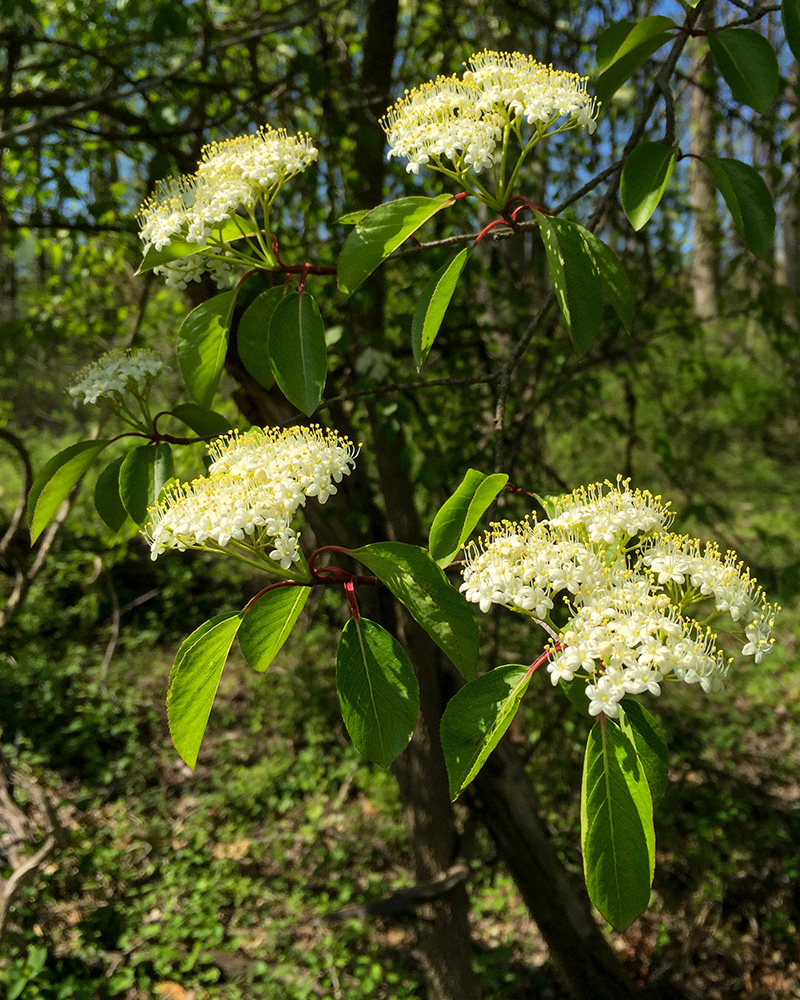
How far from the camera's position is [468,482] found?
0.95 metres

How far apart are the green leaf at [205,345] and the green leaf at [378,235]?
0.24 metres

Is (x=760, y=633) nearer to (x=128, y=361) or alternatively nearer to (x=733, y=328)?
(x=128, y=361)

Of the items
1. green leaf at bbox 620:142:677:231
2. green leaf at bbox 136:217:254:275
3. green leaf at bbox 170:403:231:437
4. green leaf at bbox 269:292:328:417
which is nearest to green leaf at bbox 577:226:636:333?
green leaf at bbox 620:142:677:231

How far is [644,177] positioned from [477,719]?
2.69ft

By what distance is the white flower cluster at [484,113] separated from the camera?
1064mm

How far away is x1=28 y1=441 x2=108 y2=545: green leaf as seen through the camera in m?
1.20


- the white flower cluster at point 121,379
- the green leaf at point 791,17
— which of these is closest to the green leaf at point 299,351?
the white flower cluster at point 121,379

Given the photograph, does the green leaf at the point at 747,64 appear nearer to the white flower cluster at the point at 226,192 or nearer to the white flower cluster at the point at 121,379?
the white flower cluster at the point at 226,192

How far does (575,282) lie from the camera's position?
1000 millimetres

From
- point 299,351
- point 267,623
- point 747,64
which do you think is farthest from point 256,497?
point 747,64

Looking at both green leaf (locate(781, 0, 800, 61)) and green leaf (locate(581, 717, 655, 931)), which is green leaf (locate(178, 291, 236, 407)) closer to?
green leaf (locate(581, 717, 655, 931))

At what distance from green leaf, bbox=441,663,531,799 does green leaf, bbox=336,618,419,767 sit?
0.16 ft

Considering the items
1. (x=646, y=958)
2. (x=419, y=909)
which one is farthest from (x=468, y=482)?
(x=646, y=958)

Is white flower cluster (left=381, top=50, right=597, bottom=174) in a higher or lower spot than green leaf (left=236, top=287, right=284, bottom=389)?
higher
